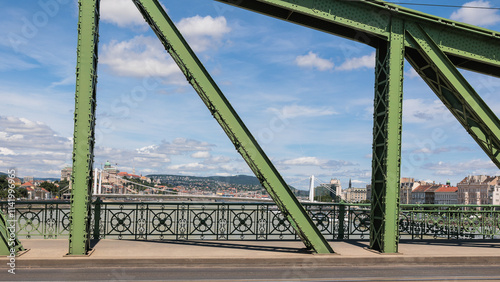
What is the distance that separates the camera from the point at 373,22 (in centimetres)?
1121

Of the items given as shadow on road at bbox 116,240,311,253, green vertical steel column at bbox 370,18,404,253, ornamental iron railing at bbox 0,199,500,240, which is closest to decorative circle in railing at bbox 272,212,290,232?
ornamental iron railing at bbox 0,199,500,240

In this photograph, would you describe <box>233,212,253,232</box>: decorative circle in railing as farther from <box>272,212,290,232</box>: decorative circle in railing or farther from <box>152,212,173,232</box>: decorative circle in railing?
<box>152,212,173,232</box>: decorative circle in railing

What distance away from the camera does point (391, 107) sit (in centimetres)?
1113

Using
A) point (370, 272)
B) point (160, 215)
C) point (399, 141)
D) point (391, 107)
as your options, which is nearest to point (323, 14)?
point (391, 107)

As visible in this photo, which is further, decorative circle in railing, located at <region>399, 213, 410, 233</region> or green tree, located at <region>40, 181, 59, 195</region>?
green tree, located at <region>40, 181, 59, 195</region>

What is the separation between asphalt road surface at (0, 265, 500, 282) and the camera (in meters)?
8.43

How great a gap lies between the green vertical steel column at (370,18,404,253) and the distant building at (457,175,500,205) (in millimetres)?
192761

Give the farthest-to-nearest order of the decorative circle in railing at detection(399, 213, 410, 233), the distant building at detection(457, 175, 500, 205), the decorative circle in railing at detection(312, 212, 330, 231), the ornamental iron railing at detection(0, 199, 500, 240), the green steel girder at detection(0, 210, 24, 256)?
1. the distant building at detection(457, 175, 500, 205)
2. the decorative circle in railing at detection(399, 213, 410, 233)
3. the decorative circle in railing at detection(312, 212, 330, 231)
4. the ornamental iron railing at detection(0, 199, 500, 240)
5. the green steel girder at detection(0, 210, 24, 256)

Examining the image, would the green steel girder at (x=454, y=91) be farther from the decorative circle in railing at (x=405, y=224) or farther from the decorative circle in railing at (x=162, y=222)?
the decorative circle in railing at (x=162, y=222)

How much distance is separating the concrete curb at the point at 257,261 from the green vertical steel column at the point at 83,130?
0.49 m

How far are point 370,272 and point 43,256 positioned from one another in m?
7.30

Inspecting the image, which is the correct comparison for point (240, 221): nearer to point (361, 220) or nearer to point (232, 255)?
point (232, 255)

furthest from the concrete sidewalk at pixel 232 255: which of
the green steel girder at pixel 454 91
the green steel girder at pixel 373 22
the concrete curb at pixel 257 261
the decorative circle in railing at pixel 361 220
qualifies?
the green steel girder at pixel 373 22

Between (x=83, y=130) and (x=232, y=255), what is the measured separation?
4489 millimetres
